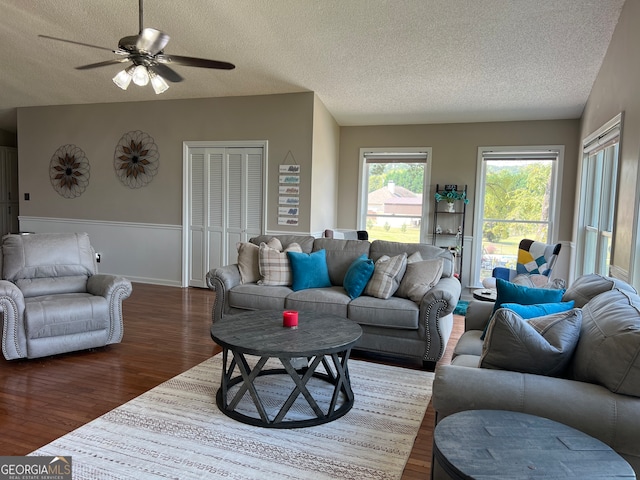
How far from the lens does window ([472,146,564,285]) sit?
615 centimetres

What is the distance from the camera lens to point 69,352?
3.62m

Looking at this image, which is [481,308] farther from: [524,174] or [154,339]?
[524,174]

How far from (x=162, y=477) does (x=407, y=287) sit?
2.36 metres

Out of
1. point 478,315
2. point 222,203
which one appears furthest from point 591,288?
→ point 222,203

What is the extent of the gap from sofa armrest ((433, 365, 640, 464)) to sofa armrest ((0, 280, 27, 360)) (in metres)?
3.13

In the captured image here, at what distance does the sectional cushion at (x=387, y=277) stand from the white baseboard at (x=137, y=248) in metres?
3.71

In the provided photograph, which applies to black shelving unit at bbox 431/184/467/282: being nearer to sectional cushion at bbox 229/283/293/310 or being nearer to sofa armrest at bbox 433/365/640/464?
sectional cushion at bbox 229/283/293/310

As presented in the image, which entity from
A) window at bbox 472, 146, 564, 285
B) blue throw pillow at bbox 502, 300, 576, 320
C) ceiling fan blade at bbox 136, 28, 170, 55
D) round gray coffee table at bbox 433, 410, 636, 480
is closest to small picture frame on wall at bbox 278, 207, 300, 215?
window at bbox 472, 146, 564, 285

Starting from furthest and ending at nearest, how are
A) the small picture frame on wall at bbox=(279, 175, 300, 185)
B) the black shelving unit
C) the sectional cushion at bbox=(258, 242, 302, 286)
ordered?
1. the black shelving unit
2. the small picture frame on wall at bbox=(279, 175, 300, 185)
3. the sectional cushion at bbox=(258, 242, 302, 286)

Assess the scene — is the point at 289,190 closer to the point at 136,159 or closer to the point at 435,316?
the point at 136,159

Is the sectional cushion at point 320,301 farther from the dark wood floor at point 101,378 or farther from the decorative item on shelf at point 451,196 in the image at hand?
the decorative item on shelf at point 451,196

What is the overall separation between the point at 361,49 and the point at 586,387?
3.93 metres

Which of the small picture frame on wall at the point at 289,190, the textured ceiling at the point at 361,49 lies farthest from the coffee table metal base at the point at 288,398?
the small picture frame on wall at the point at 289,190

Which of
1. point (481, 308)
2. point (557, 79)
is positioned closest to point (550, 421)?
point (481, 308)
